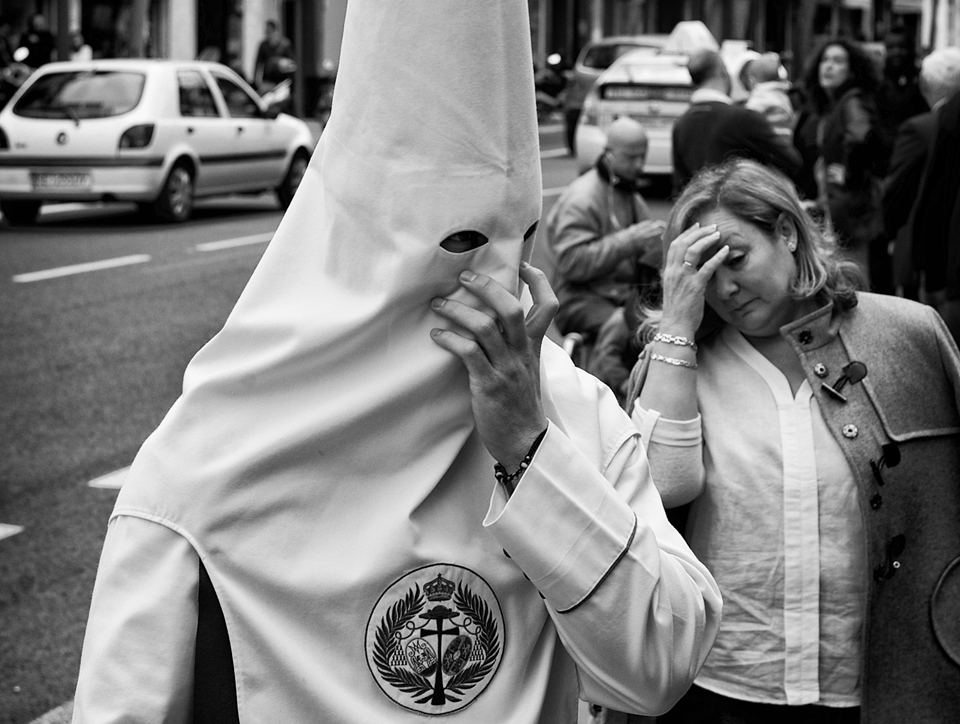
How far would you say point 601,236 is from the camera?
741 centimetres

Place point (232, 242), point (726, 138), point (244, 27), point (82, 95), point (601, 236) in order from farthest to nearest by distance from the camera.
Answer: point (244, 27) → point (82, 95) → point (232, 242) → point (601, 236) → point (726, 138)

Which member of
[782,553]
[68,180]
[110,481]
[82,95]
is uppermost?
[782,553]

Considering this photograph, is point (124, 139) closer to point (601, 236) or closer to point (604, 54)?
point (601, 236)

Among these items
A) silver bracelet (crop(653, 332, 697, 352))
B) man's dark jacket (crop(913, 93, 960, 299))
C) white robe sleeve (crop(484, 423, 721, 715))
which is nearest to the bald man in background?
man's dark jacket (crop(913, 93, 960, 299))

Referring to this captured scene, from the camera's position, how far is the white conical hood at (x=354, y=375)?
1787mm

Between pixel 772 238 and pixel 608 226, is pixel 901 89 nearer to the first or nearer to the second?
pixel 608 226

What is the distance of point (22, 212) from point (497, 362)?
1442cm

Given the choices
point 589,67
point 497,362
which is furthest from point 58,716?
point 589,67

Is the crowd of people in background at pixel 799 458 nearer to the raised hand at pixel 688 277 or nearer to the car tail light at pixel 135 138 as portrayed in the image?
the raised hand at pixel 688 277

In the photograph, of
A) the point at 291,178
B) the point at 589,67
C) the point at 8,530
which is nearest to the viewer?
the point at 8,530

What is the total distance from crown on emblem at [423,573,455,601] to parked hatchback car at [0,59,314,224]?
1352cm

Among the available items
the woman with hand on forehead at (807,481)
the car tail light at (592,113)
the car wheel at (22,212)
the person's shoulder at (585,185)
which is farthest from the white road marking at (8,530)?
the car tail light at (592,113)

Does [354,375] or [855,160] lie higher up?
[354,375]

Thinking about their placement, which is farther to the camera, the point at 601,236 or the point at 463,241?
the point at 601,236
